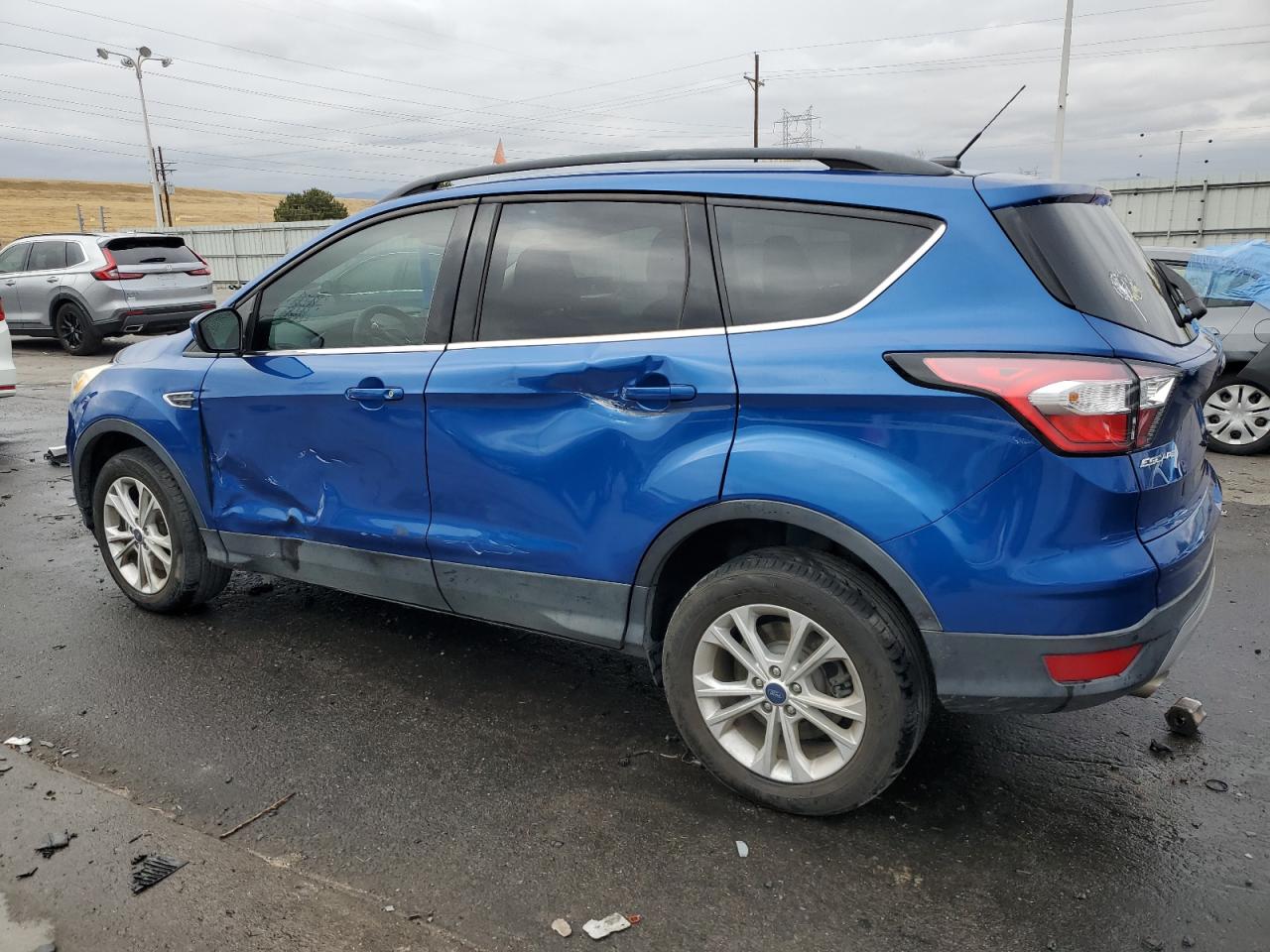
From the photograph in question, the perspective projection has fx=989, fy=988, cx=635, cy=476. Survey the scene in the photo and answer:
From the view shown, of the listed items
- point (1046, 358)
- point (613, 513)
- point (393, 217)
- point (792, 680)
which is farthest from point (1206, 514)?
point (393, 217)

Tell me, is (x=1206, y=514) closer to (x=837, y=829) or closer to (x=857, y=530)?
(x=857, y=530)

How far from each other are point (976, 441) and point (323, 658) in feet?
9.26

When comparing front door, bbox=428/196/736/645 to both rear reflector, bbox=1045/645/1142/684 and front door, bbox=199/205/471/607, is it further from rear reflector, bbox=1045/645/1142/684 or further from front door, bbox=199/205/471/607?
rear reflector, bbox=1045/645/1142/684

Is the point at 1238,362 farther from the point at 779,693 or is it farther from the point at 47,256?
the point at 47,256

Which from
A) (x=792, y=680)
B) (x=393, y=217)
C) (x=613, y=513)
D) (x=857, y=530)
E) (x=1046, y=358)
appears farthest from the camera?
(x=393, y=217)

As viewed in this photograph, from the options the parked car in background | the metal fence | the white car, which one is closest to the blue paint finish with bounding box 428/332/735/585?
the parked car in background

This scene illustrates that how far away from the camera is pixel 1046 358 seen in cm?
242

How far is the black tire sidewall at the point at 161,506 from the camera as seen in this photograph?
14.0 feet

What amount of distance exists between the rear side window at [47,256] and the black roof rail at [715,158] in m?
13.9

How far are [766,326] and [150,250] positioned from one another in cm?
1473

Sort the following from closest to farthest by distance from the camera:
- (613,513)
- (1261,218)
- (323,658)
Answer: (613,513), (323,658), (1261,218)

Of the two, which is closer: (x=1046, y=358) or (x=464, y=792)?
(x=1046, y=358)

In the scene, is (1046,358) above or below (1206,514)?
above

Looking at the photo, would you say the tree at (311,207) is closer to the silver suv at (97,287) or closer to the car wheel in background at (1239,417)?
the silver suv at (97,287)
